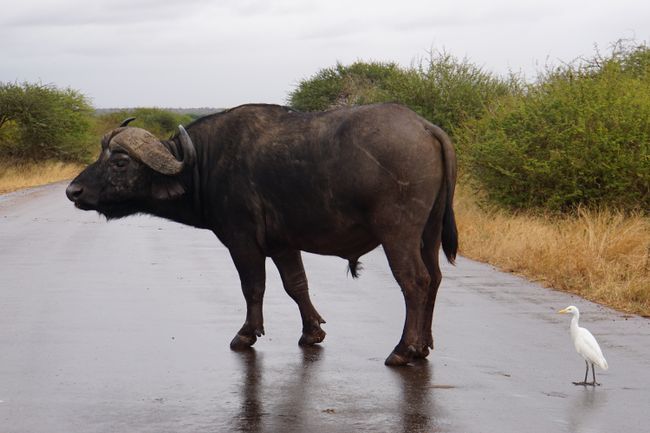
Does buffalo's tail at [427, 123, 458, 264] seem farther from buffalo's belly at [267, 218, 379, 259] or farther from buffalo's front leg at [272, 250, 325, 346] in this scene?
buffalo's front leg at [272, 250, 325, 346]

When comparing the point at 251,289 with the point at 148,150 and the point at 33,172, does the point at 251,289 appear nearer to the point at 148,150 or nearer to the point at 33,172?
the point at 148,150

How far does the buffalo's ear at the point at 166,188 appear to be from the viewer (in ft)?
31.8

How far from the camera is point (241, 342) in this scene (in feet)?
31.0

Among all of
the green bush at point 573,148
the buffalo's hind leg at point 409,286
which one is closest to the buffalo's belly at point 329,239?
the buffalo's hind leg at point 409,286

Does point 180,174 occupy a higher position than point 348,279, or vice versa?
point 180,174

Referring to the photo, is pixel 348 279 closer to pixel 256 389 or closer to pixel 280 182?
pixel 280 182

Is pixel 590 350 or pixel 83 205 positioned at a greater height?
pixel 83 205

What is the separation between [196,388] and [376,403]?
1.27m

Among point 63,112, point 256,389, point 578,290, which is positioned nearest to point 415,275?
point 256,389

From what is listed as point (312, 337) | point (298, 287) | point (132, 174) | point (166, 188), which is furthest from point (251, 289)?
point (132, 174)

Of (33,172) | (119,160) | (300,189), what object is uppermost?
(119,160)

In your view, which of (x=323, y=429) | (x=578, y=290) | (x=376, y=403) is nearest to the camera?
(x=323, y=429)

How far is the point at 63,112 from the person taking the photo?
2422 inches

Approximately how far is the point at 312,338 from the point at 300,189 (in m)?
1.34
